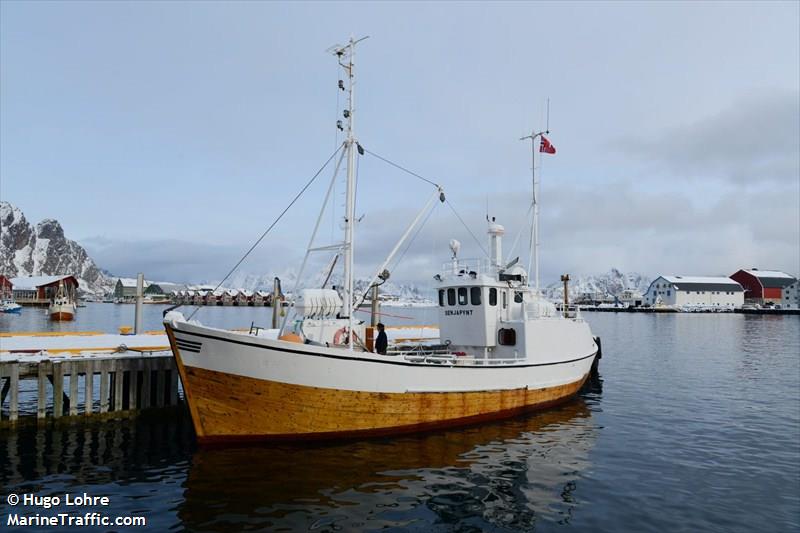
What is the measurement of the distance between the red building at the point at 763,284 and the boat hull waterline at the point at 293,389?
177714mm

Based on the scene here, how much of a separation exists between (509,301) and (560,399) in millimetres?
5279

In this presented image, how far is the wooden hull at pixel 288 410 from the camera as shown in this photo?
13.8m

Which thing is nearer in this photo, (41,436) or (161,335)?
(41,436)

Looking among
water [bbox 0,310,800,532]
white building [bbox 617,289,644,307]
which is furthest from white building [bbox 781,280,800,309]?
water [bbox 0,310,800,532]

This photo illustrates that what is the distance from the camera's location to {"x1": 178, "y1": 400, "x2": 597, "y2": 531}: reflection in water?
33.6 ft

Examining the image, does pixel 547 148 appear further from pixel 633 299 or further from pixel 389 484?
pixel 633 299

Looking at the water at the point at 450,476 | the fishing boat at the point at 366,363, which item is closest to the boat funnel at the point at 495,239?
the fishing boat at the point at 366,363

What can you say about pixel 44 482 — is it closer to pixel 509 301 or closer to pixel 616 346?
pixel 509 301

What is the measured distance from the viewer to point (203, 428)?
45.6 feet

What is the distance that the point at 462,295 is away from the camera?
20672mm

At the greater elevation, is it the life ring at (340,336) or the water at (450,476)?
the life ring at (340,336)

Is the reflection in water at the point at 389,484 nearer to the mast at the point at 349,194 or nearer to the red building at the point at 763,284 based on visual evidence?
the mast at the point at 349,194

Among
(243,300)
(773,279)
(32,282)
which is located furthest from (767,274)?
(32,282)

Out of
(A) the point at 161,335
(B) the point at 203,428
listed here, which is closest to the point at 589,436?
(B) the point at 203,428
